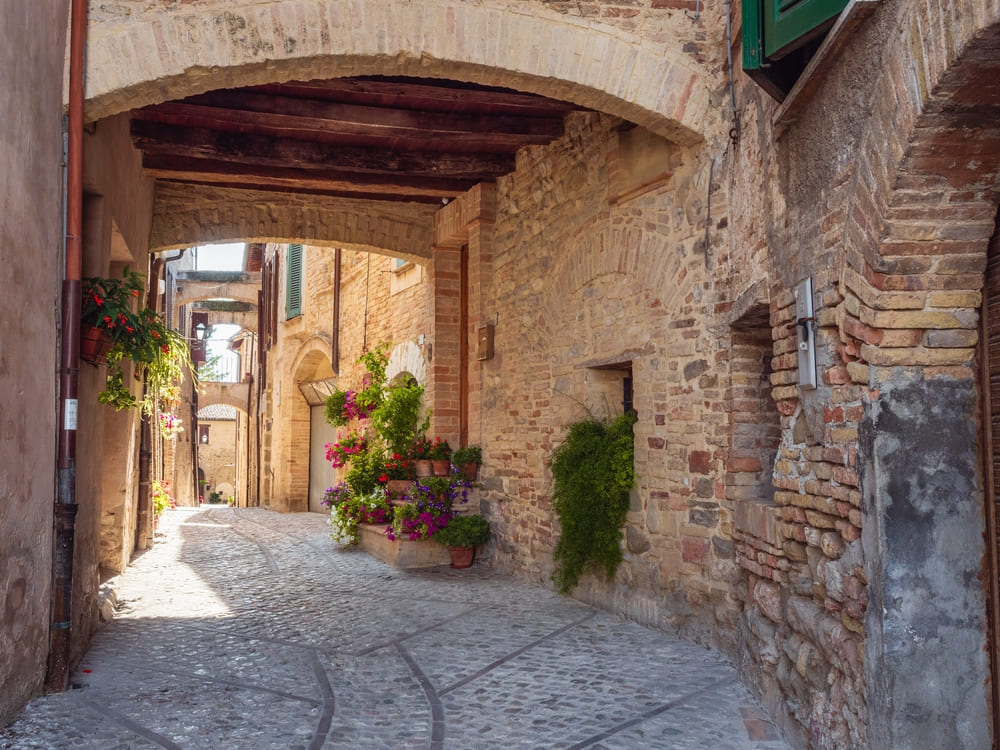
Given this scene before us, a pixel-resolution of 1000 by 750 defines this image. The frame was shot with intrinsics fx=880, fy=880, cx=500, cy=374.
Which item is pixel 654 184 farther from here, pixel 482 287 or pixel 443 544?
pixel 443 544

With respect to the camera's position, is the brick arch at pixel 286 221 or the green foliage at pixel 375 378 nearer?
the brick arch at pixel 286 221

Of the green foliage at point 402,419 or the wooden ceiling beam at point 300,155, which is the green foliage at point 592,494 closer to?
the wooden ceiling beam at point 300,155

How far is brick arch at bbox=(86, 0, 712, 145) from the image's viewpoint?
4.54 metres

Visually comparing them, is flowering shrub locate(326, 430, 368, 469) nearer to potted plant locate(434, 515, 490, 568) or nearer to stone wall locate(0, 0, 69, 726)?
potted plant locate(434, 515, 490, 568)

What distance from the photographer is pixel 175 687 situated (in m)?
4.39

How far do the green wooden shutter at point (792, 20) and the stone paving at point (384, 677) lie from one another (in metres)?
2.86

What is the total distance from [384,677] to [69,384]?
7.12 ft

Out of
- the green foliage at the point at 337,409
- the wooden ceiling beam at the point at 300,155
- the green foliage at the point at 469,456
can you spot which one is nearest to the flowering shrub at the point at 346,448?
the green foliage at the point at 337,409

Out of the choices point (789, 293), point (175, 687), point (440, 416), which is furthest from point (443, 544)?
point (789, 293)

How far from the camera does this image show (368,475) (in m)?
9.74

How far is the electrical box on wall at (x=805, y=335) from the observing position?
3.55 metres

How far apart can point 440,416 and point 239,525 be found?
5.16 meters

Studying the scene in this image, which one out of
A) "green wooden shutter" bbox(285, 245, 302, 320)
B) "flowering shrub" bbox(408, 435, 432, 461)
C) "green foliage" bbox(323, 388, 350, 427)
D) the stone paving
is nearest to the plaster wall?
the stone paving

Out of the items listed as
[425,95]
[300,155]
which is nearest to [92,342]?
[425,95]
